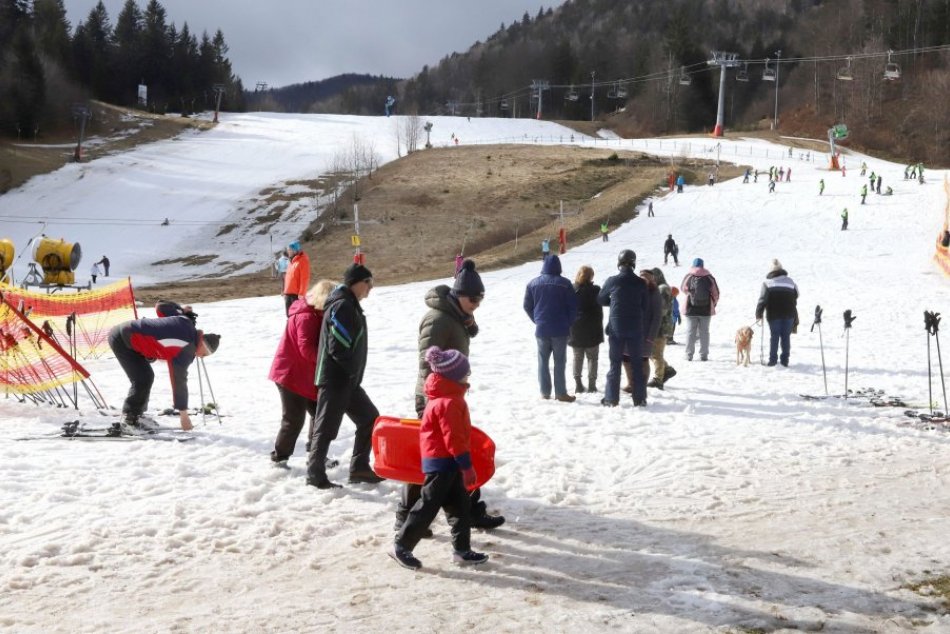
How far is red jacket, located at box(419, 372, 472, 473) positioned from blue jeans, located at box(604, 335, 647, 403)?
15.2ft

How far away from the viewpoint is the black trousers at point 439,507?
5324 mm

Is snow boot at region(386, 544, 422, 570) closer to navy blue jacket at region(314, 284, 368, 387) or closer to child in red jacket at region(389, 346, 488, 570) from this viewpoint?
child in red jacket at region(389, 346, 488, 570)

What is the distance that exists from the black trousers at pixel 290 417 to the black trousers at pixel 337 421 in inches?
12.2

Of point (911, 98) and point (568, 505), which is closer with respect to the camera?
point (568, 505)

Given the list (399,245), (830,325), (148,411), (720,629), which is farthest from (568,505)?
(399,245)

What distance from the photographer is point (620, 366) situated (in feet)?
32.5

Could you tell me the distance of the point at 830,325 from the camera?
61.0ft

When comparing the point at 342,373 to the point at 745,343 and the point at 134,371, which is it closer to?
the point at 134,371

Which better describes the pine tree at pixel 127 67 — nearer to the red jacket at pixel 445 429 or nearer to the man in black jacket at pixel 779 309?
the man in black jacket at pixel 779 309

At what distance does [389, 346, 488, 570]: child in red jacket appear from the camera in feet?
17.2

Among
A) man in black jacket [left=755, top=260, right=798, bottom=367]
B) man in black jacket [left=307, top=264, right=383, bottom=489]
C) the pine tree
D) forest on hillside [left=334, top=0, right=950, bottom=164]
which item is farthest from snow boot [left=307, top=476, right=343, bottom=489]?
the pine tree

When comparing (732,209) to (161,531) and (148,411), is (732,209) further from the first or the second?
(161,531)

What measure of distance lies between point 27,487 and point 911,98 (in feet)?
321

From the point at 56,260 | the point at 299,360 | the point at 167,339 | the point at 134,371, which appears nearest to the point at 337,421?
the point at 299,360
